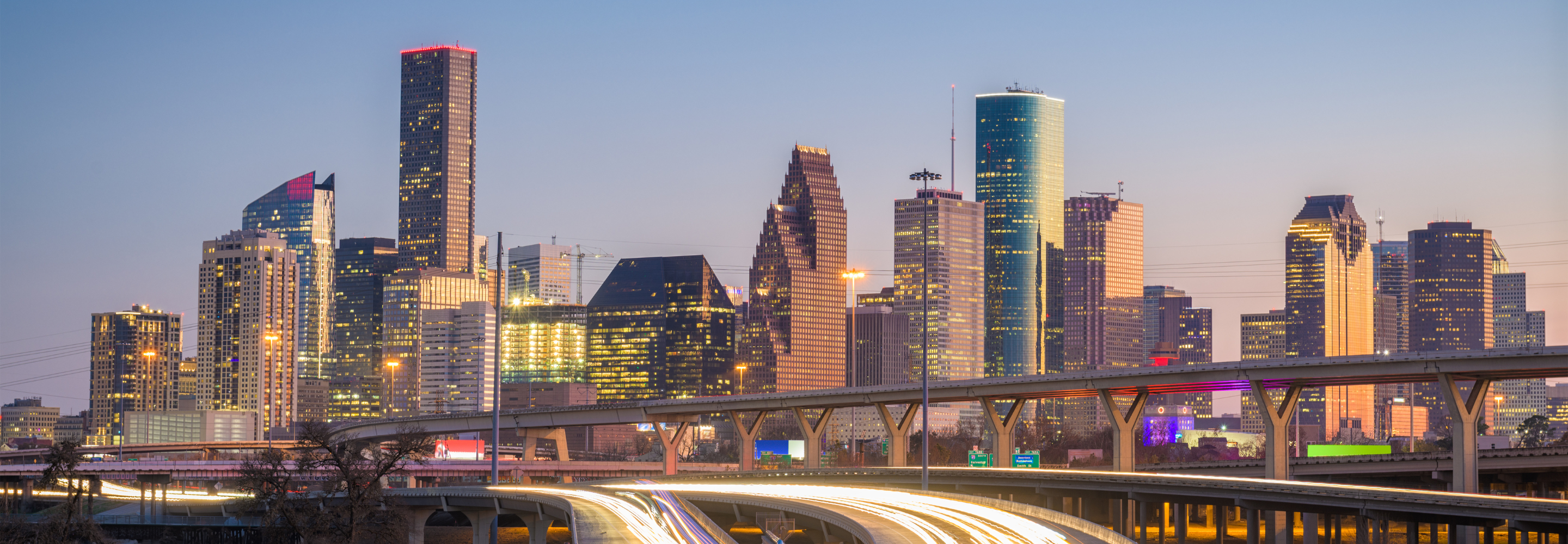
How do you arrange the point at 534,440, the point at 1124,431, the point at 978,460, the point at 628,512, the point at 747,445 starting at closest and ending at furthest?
1. the point at 628,512
2. the point at 1124,431
3. the point at 978,460
4. the point at 747,445
5. the point at 534,440

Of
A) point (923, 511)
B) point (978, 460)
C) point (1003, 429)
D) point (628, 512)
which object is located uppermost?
point (923, 511)

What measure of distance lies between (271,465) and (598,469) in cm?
8908

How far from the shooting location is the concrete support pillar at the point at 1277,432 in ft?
354

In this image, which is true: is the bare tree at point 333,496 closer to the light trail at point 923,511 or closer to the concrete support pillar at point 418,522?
the concrete support pillar at point 418,522

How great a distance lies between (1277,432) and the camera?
10931 centimetres

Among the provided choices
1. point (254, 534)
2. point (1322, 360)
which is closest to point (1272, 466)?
point (1322, 360)

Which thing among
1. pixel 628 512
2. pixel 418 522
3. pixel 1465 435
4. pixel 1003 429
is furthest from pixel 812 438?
pixel 628 512

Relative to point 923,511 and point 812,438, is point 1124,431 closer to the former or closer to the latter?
point 812,438

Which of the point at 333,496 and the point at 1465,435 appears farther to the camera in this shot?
the point at 1465,435

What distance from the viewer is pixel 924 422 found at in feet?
290

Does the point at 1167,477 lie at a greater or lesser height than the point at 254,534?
greater

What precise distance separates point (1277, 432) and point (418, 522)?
56428 millimetres

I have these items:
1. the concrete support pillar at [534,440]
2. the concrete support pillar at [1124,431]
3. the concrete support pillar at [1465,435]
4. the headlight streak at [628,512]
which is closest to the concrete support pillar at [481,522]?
the headlight streak at [628,512]

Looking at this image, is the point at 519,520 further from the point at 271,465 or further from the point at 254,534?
the point at 271,465
